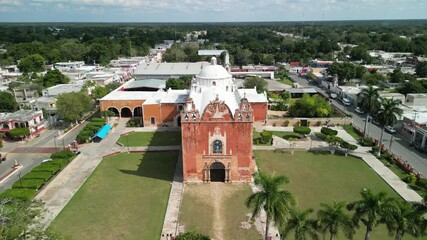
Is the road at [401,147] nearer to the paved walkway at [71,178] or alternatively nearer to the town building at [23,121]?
the paved walkway at [71,178]

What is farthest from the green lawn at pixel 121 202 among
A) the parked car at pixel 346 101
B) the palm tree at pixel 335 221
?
the parked car at pixel 346 101

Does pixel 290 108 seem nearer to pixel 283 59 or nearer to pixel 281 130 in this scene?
pixel 281 130

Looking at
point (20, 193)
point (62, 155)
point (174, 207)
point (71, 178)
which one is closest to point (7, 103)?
point (62, 155)

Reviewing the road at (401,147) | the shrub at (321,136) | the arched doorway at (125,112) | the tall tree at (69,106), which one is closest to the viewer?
the road at (401,147)

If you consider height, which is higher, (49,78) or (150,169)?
(49,78)

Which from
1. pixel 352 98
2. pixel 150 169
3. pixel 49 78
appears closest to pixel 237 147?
pixel 150 169
